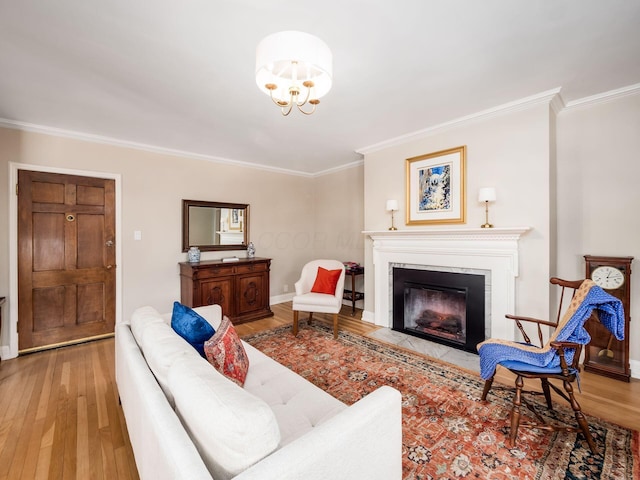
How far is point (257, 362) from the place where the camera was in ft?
6.25

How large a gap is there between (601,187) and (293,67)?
2.95 metres

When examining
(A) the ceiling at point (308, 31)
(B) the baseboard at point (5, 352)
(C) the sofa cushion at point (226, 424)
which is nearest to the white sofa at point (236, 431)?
(C) the sofa cushion at point (226, 424)

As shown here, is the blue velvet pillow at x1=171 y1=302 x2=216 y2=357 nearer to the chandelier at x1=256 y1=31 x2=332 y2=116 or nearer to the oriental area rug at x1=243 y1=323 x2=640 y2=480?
the oriental area rug at x1=243 y1=323 x2=640 y2=480

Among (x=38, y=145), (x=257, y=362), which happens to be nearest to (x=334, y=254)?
(x=257, y=362)

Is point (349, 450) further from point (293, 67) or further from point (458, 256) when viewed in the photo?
point (458, 256)

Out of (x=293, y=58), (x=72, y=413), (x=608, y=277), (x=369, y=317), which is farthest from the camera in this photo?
(x=369, y=317)

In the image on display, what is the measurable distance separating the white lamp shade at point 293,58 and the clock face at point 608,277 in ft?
9.20

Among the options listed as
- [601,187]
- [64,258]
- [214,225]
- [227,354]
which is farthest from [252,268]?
[601,187]

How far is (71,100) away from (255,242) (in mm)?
2900

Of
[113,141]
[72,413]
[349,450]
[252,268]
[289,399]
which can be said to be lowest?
[72,413]

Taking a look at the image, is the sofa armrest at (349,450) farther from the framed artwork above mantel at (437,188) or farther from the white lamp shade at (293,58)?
the framed artwork above mantel at (437,188)

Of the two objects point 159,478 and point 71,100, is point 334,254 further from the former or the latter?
point 159,478

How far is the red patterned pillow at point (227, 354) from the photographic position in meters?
1.48

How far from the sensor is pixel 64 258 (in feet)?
10.4
